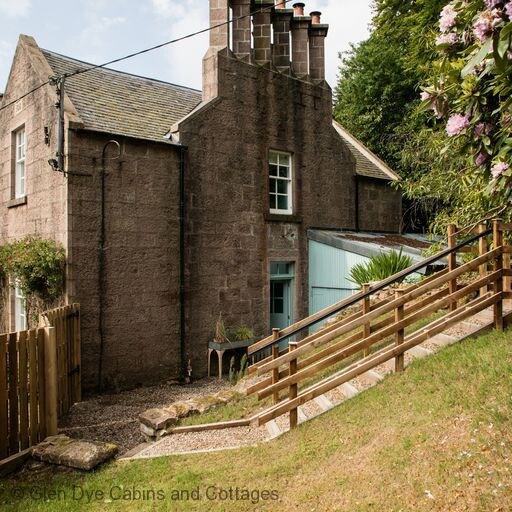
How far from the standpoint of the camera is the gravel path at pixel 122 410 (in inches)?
274

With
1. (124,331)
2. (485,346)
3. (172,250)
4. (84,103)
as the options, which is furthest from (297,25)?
(485,346)

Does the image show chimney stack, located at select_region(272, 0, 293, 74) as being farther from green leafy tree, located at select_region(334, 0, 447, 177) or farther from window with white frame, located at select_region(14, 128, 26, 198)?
green leafy tree, located at select_region(334, 0, 447, 177)

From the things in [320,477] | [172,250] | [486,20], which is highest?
[486,20]

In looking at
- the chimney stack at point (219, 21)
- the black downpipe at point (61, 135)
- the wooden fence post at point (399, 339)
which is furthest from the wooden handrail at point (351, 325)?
the chimney stack at point (219, 21)

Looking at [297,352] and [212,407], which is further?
[212,407]

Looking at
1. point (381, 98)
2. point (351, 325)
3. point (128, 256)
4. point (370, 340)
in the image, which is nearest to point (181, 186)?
point (128, 256)

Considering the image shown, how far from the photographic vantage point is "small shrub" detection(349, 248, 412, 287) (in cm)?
1008

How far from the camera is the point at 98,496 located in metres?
4.81

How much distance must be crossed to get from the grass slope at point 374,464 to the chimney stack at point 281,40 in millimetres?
9838

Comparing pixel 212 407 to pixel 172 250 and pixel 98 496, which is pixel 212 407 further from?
pixel 172 250

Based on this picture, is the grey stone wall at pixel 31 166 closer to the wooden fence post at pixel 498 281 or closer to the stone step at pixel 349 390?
the stone step at pixel 349 390

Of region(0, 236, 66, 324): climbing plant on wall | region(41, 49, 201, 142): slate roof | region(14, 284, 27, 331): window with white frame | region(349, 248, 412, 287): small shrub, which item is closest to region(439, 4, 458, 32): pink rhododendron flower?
region(349, 248, 412, 287): small shrub

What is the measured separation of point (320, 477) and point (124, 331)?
21.2ft

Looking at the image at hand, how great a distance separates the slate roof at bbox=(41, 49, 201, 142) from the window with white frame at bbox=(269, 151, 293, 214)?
284 centimetres
